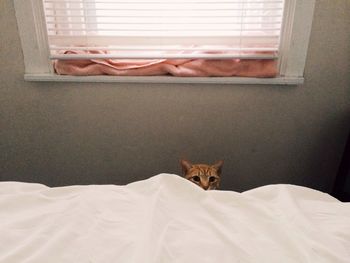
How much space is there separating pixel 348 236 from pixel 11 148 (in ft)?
4.69

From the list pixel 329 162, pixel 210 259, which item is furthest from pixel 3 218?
pixel 329 162

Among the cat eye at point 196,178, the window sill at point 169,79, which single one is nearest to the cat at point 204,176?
the cat eye at point 196,178

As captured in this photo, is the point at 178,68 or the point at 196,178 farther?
the point at 178,68

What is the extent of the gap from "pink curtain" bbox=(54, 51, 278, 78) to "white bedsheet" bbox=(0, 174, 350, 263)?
64 centimetres

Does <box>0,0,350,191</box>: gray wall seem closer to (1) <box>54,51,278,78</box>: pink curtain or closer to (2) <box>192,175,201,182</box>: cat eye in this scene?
(1) <box>54,51,278,78</box>: pink curtain

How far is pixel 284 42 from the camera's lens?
50.6 inches

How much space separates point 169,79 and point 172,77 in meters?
0.02

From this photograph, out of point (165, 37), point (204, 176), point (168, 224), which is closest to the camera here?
point (168, 224)

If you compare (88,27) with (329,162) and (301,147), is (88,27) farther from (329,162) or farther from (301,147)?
(329,162)

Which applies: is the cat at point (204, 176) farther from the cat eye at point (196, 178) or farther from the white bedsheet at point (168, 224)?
Result: the white bedsheet at point (168, 224)

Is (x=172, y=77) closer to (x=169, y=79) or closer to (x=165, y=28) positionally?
(x=169, y=79)

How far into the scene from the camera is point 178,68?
1318mm

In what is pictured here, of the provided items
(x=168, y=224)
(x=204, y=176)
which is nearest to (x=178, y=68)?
(x=204, y=176)

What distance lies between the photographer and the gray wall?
134 cm
